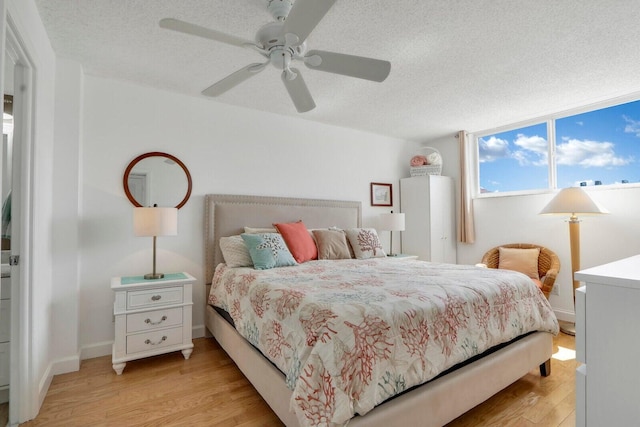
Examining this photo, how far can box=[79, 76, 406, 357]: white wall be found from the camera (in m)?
2.64

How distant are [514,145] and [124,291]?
4.75 meters

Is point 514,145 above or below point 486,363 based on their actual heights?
above

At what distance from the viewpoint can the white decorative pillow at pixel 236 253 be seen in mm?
2777

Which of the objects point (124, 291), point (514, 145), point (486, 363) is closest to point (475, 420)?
point (486, 363)

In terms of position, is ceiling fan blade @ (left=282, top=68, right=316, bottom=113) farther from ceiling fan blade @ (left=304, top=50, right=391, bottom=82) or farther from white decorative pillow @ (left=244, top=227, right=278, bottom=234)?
white decorative pillow @ (left=244, top=227, right=278, bottom=234)

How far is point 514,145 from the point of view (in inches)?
161

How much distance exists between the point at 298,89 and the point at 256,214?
64.2 inches

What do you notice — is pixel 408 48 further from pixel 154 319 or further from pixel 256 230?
pixel 154 319

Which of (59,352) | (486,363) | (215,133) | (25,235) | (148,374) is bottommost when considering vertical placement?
(148,374)

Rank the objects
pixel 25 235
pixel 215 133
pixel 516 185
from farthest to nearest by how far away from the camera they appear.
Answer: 1. pixel 516 185
2. pixel 215 133
3. pixel 25 235

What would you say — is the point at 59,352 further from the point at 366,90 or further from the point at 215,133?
the point at 366,90

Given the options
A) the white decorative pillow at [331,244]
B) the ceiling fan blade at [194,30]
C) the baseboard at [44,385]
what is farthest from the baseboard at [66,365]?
the ceiling fan blade at [194,30]

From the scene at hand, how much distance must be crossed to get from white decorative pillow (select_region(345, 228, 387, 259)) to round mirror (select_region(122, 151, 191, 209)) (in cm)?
181

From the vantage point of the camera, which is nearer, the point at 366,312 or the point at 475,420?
A: the point at 366,312
